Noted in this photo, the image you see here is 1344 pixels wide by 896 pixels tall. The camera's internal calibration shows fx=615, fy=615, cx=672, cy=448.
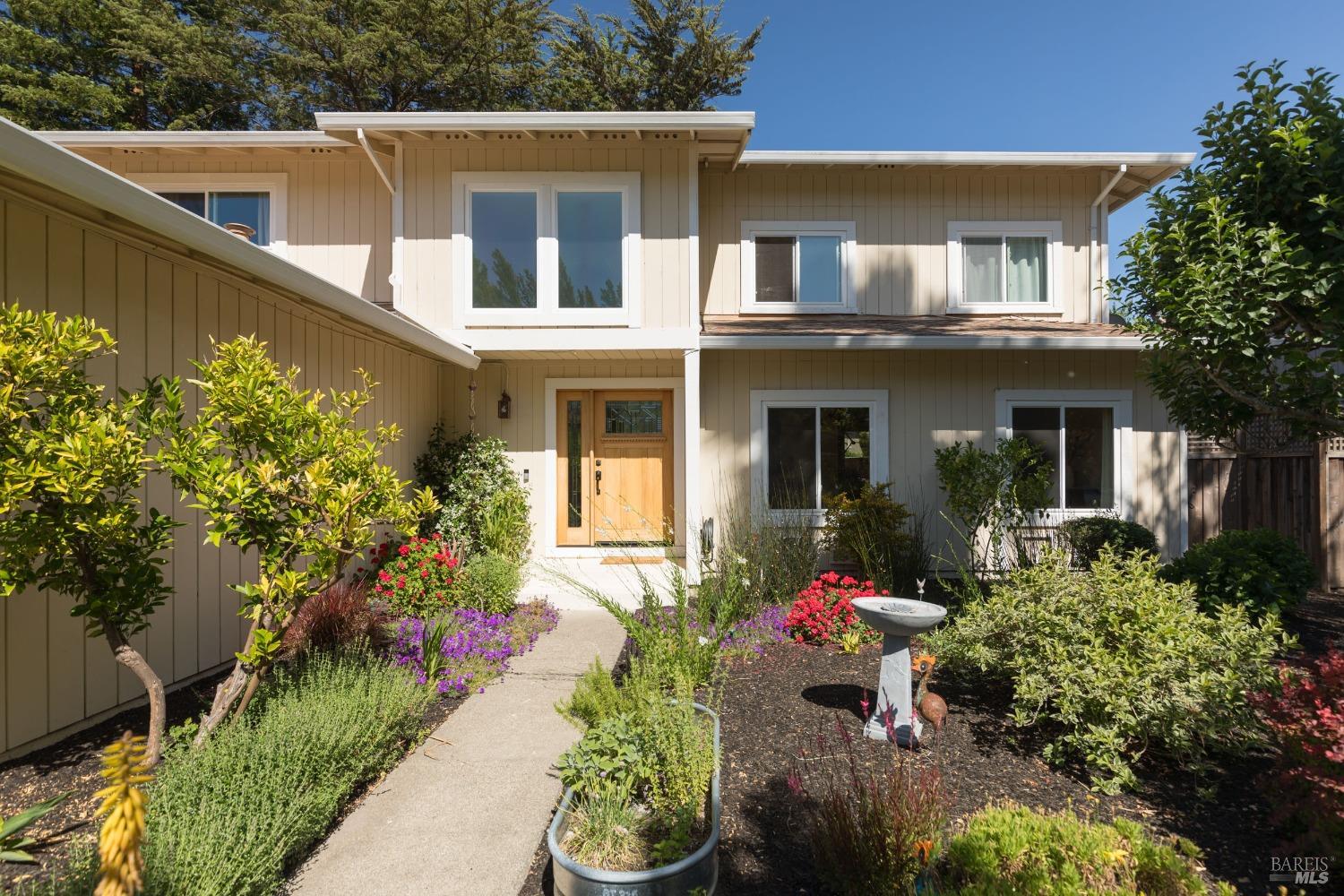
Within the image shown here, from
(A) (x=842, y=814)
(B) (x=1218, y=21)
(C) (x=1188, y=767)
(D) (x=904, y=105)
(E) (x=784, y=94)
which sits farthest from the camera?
(E) (x=784, y=94)

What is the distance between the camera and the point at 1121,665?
9.86ft

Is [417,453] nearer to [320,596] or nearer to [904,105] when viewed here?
[320,596]

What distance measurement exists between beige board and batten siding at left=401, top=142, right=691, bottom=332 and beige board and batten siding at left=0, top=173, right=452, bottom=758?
1938mm

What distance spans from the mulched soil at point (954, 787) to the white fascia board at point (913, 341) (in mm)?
3883

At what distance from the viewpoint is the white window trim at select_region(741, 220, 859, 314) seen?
27.3 ft

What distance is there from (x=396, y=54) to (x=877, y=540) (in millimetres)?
15290

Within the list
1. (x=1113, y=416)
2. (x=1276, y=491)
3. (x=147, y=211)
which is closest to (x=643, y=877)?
(x=147, y=211)

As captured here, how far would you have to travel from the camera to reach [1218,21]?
267 inches

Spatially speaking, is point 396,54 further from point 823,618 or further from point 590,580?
point 823,618

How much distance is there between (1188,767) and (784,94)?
1625 centimetres

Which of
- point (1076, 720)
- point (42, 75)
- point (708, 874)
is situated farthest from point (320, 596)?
point (42, 75)

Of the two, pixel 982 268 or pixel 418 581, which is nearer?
pixel 418 581

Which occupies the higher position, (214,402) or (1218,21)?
(1218,21)

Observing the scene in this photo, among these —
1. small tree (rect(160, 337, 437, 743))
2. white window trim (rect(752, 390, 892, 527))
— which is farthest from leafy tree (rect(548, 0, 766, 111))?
small tree (rect(160, 337, 437, 743))
